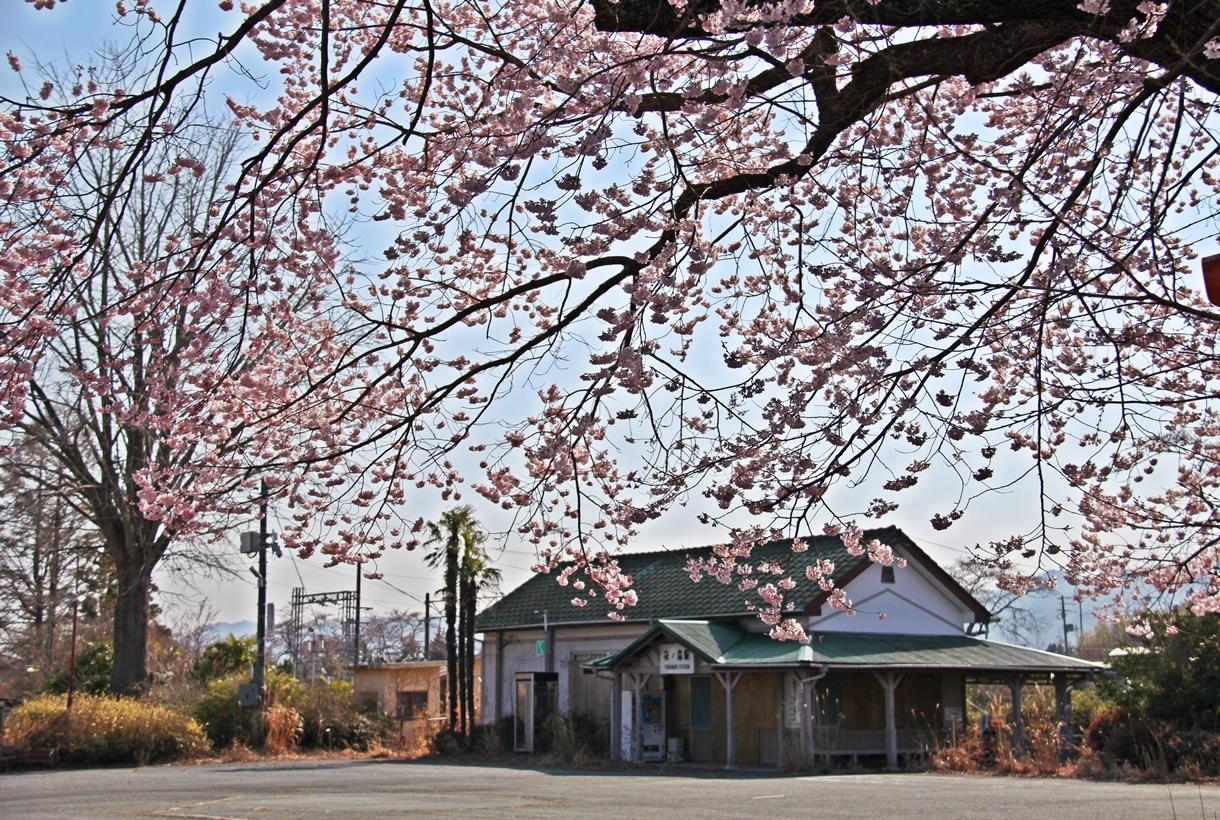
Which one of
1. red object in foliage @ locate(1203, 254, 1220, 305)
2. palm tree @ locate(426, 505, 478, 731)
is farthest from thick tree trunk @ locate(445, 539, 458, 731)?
red object in foliage @ locate(1203, 254, 1220, 305)

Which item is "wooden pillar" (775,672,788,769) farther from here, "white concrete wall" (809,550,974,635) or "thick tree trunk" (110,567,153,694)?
"thick tree trunk" (110,567,153,694)

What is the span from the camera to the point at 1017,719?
27.9 metres

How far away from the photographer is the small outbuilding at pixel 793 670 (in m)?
27.2

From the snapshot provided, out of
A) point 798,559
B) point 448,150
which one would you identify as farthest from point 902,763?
point 448,150

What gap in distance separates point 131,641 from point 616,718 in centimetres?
1342

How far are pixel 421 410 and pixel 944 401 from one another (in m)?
3.70

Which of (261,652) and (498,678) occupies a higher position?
(261,652)

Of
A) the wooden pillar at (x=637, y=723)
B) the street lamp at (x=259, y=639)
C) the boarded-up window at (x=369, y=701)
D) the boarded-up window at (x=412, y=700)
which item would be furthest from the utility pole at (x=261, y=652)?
the wooden pillar at (x=637, y=723)

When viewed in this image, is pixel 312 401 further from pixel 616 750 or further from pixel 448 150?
pixel 616 750

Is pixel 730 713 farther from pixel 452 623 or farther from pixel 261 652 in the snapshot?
pixel 261 652

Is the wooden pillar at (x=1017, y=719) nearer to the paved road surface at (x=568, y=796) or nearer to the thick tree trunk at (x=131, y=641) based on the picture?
the paved road surface at (x=568, y=796)

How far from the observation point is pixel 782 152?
836 centimetres

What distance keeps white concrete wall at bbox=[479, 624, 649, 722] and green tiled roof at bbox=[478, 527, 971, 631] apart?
16.9 inches

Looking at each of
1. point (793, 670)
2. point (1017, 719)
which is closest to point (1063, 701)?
point (1017, 719)
